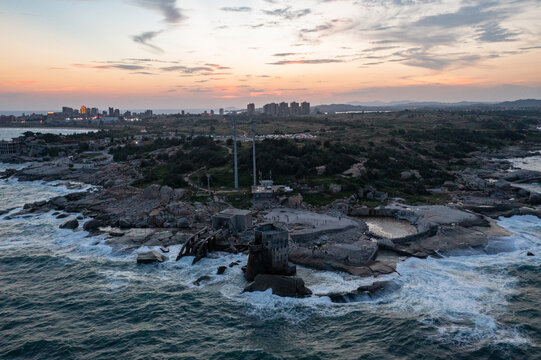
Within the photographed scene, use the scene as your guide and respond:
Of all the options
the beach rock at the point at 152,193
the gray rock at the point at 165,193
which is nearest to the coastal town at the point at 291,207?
the beach rock at the point at 152,193

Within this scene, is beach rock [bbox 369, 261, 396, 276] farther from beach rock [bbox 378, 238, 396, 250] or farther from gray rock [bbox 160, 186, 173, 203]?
gray rock [bbox 160, 186, 173, 203]

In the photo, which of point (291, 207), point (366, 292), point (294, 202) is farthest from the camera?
point (294, 202)

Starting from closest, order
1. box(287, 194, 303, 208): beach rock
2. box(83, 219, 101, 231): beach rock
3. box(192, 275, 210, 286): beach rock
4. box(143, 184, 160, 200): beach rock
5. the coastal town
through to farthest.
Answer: box(192, 275, 210, 286): beach rock, the coastal town, box(83, 219, 101, 231): beach rock, box(287, 194, 303, 208): beach rock, box(143, 184, 160, 200): beach rock

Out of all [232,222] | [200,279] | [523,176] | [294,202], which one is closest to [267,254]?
[200,279]

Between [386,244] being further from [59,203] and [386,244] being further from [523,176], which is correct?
[523,176]

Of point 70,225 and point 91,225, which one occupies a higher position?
point 91,225

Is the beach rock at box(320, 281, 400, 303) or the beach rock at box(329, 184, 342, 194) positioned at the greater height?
the beach rock at box(329, 184, 342, 194)

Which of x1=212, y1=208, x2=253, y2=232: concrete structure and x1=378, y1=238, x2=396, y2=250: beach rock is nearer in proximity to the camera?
x1=378, y1=238, x2=396, y2=250: beach rock

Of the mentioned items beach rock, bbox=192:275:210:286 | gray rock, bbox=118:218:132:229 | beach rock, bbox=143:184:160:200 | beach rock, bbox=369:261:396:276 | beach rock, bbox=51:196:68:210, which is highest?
beach rock, bbox=143:184:160:200

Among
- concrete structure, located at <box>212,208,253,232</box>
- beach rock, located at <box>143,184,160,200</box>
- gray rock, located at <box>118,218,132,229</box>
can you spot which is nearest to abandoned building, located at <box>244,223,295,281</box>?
concrete structure, located at <box>212,208,253,232</box>
